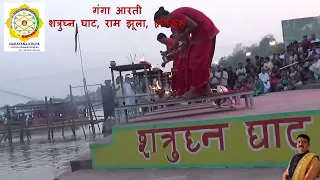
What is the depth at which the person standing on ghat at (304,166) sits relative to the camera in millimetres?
2303

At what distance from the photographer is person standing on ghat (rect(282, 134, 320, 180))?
7.55ft

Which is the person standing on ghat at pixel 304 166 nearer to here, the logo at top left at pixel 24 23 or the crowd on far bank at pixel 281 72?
the crowd on far bank at pixel 281 72

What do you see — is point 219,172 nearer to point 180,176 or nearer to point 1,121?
point 180,176

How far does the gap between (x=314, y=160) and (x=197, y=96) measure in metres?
2.58

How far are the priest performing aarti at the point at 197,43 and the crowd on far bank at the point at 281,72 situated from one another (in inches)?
162

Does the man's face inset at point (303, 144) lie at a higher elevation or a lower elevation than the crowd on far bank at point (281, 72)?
lower

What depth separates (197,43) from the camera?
5016mm

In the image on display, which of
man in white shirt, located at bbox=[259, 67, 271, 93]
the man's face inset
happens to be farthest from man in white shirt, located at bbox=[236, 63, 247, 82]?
the man's face inset

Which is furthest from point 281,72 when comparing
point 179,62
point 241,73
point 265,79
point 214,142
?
A: point 214,142

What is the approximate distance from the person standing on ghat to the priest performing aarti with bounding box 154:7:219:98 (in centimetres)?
255

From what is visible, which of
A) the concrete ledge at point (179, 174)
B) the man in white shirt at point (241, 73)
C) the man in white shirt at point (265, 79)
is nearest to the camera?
the concrete ledge at point (179, 174)

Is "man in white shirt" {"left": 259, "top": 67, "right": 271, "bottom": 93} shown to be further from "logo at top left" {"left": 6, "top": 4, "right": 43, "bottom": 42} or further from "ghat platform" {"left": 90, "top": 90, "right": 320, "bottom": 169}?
"ghat platform" {"left": 90, "top": 90, "right": 320, "bottom": 169}

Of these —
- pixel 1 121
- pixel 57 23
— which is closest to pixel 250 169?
pixel 57 23

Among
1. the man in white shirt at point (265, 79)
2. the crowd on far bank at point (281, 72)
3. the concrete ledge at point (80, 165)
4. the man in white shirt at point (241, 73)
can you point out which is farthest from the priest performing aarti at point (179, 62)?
the man in white shirt at point (241, 73)
